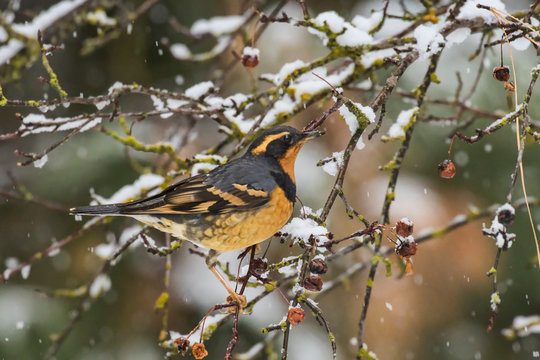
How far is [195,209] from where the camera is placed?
2.19 metres

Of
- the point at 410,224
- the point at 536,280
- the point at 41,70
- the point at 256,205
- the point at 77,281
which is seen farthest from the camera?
the point at 41,70

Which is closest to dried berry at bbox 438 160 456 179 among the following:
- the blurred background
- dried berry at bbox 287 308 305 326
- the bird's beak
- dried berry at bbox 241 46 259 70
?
the bird's beak

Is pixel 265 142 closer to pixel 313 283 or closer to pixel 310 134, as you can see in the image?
pixel 310 134

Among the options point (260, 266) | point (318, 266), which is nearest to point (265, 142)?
point (260, 266)

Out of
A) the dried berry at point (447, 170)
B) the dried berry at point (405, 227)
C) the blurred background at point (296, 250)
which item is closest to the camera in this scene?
the dried berry at point (405, 227)

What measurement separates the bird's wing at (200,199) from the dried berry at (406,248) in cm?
50

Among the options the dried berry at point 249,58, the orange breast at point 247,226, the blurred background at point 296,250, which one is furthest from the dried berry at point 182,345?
the blurred background at point 296,250

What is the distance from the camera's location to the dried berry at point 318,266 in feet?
6.02

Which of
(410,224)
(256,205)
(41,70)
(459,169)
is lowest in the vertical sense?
(410,224)

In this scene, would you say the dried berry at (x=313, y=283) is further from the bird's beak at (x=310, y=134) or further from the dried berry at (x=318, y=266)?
the bird's beak at (x=310, y=134)

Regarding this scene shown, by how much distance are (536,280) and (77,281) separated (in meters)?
3.43

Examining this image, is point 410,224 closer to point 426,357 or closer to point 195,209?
point 195,209

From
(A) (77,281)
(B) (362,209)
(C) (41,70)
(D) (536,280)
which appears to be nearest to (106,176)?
→ (A) (77,281)

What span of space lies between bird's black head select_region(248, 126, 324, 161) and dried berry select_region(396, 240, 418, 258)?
1.51 feet
